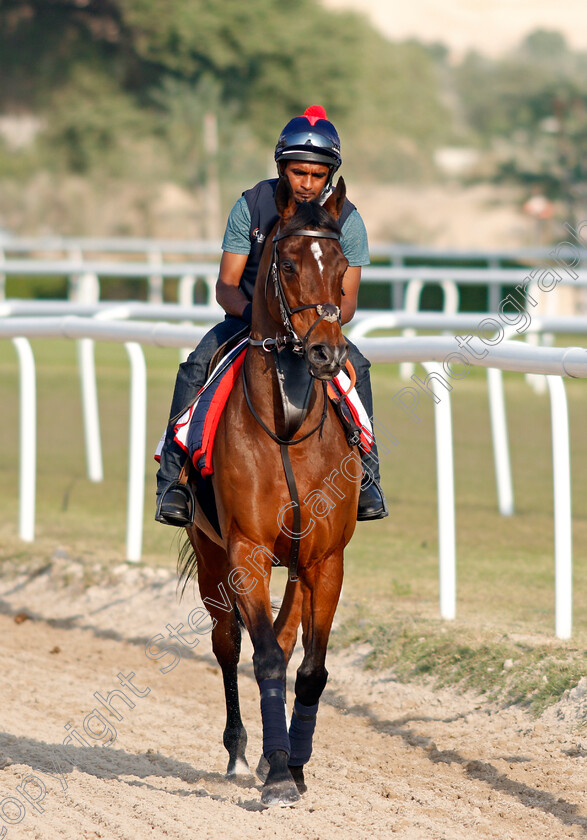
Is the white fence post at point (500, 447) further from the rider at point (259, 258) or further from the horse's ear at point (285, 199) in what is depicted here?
the horse's ear at point (285, 199)

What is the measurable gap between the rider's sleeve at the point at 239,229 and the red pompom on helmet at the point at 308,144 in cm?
23

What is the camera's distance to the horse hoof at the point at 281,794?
12.1 feet

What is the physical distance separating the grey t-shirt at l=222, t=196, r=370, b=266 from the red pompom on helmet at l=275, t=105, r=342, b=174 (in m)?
0.21

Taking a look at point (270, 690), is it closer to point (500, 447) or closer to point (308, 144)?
point (308, 144)

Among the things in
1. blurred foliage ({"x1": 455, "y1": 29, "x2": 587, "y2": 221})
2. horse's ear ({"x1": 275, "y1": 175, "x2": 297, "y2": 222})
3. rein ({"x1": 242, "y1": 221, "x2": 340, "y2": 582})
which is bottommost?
rein ({"x1": 242, "y1": 221, "x2": 340, "y2": 582})

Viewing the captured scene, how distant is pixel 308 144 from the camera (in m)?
4.12

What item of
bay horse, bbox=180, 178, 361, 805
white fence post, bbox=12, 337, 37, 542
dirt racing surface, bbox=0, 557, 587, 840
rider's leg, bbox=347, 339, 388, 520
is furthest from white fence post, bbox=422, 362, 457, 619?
white fence post, bbox=12, 337, 37, 542

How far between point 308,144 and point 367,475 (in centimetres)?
119

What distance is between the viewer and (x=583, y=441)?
1082 centimetres

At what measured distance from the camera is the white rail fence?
4.91m

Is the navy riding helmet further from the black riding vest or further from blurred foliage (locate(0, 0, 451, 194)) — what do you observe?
blurred foliage (locate(0, 0, 451, 194))

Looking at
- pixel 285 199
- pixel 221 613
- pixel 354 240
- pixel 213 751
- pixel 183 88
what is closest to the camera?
pixel 285 199

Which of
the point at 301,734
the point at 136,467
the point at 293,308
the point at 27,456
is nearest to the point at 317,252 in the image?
the point at 293,308

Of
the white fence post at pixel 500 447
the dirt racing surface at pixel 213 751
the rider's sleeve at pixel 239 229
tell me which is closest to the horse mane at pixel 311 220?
the rider's sleeve at pixel 239 229
